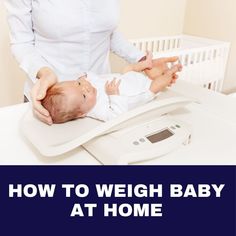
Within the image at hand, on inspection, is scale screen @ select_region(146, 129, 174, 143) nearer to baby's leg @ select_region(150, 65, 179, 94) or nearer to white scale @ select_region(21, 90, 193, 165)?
white scale @ select_region(21, 90, 193, 165)

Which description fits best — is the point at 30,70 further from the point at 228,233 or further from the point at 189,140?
the point at 228,233

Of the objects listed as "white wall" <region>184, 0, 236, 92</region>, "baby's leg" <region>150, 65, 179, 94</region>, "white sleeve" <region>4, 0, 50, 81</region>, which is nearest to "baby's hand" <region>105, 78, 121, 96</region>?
"baby's leg" <region>150, 65, 179, 94</region>

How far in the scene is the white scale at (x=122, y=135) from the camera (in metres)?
0.72

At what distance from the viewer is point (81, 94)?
911 mm

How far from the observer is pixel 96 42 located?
1155mm

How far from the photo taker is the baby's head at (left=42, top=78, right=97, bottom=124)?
854 mm

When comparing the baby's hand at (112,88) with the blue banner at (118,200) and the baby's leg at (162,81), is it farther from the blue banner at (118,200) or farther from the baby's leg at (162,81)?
the blue banner at (118,200)

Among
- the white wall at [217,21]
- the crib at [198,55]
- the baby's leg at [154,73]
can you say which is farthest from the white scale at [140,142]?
the white wall at [217,21]

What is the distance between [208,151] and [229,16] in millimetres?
1776

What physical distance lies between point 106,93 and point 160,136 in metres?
0.26

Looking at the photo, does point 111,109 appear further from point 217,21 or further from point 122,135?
point 217,21

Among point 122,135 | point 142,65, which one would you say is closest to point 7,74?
point 142,65

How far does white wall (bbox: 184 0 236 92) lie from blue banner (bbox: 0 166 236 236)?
5.79 feet

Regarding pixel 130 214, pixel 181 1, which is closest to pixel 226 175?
pixel 130 214
